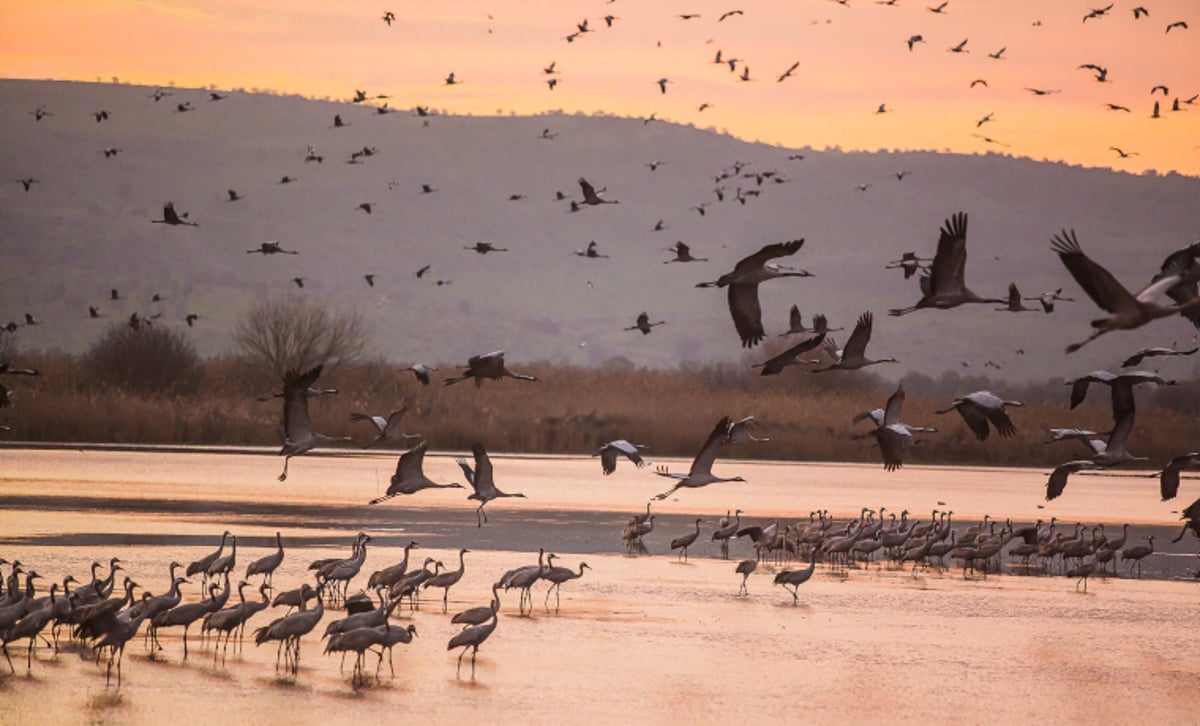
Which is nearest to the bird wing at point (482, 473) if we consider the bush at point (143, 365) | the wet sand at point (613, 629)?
the wet sand at point (613, 629)

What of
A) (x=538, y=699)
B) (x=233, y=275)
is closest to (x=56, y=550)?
(x=538, y=699)

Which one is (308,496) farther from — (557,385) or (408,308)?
(408,308)

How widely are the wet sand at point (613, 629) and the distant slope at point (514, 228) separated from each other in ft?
238

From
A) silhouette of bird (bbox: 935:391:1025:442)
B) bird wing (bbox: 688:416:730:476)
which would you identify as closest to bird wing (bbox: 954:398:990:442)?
silhouette of bird (bbox: 935:391:1025:442)

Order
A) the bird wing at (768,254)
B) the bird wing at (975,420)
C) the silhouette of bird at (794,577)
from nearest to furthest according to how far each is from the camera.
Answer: the bird wing at (768,254) < the bird wing at (975,420) < the silhouette of bird at (794,577)

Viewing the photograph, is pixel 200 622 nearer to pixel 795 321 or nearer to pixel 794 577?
pixel 794 577

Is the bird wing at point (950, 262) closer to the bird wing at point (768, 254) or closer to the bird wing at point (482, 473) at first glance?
the bird wing at point (768, 254)

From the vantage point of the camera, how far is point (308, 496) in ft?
103

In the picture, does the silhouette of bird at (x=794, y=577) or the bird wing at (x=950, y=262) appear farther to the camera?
the silhouette of bird at (x=794, y=577)

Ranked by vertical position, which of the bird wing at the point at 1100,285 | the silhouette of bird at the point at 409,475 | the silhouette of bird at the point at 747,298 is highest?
the silhouette of bird at the point at 747,298

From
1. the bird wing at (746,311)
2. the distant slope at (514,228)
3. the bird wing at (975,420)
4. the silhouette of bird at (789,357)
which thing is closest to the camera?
the silhouette of bird at (789,357)

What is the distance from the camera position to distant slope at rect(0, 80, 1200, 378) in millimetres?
117750

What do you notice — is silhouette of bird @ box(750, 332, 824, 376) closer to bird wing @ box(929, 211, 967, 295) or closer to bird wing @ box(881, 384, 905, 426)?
bird wing @ box(929, 211, 967, 295)

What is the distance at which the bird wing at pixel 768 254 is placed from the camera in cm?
1521
